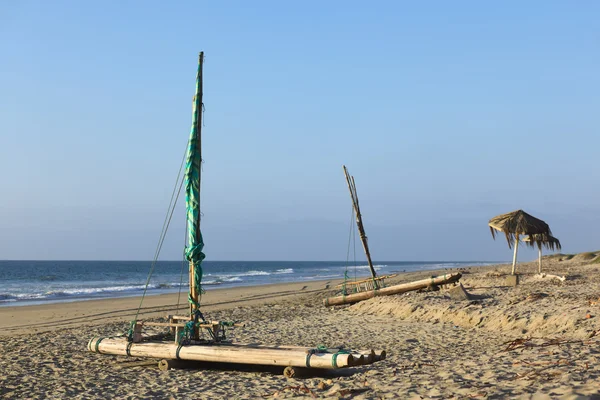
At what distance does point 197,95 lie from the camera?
11477 mm

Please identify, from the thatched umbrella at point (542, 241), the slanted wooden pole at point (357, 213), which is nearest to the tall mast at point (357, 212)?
the slanted wooden pole at point (357, 213)

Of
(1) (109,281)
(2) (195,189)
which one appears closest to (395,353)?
(2) (195,189)

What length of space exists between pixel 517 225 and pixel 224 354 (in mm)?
17525

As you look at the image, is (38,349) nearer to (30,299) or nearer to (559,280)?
(559,280)

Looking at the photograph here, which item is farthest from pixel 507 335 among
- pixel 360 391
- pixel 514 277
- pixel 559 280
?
pixel 559 280

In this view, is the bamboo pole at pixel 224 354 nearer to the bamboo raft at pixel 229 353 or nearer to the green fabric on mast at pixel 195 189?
the bamboo raft at pixel 229 353

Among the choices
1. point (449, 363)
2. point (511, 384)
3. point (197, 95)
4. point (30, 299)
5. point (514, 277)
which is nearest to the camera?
point (511, 384)

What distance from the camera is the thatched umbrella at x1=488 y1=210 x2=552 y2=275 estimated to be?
23984 millimetres

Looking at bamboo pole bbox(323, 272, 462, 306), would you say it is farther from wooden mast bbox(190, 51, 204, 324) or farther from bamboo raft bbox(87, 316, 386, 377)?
wooden mast bbox(190, 51, 204, 324)

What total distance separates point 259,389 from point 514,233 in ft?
59.9

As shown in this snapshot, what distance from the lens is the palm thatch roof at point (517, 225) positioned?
78.7 feet

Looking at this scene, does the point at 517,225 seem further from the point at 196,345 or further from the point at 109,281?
the point at 109,281

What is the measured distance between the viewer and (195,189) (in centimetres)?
1134

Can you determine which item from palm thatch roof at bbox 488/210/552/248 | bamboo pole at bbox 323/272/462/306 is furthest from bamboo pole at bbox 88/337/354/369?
palm thatch roof at bbox 488/210/552/248
